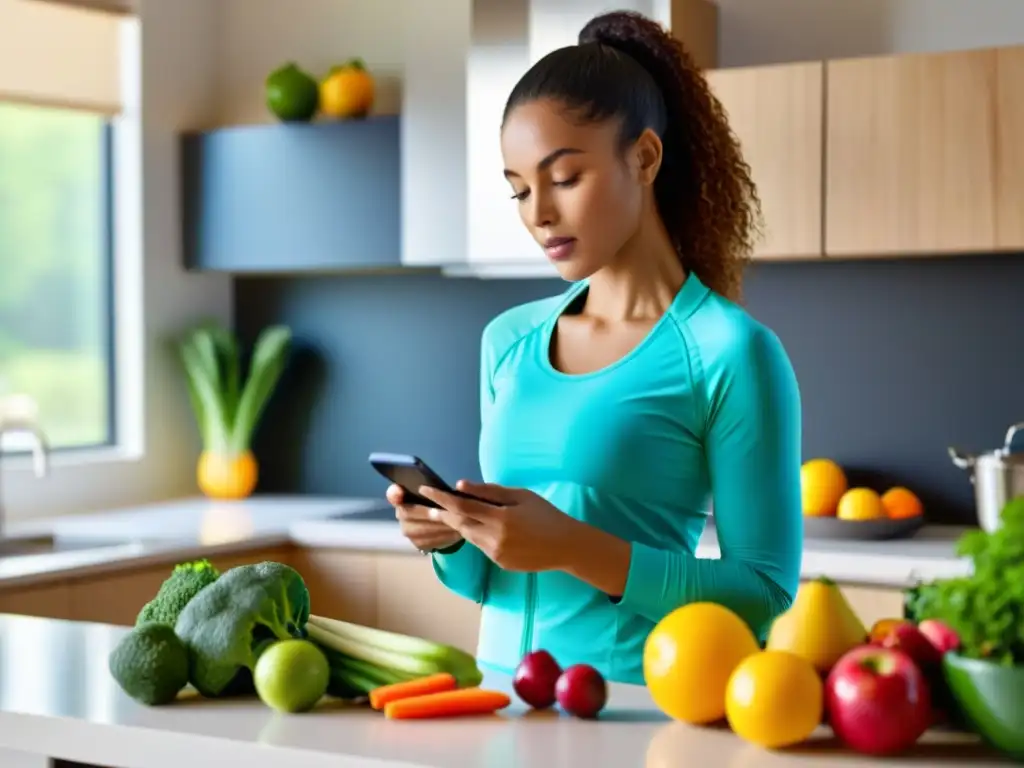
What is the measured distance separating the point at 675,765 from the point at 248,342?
11.1 feet

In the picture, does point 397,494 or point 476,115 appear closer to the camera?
point 397,494

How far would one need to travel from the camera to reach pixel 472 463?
4.10 metres

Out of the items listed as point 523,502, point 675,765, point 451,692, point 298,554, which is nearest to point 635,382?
point 523,502

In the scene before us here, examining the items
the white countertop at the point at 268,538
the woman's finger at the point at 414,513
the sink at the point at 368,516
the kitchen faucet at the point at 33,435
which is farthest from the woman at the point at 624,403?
the kitchen faucet at the point at 33,435

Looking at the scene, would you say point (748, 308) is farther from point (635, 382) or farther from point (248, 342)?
point (635, 382)

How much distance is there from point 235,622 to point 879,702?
0.66 m

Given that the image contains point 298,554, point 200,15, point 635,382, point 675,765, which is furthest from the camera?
point 200,15

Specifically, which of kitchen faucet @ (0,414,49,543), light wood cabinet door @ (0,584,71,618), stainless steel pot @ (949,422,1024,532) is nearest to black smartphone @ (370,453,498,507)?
light wood cabinet door @ (0,584,71,618)

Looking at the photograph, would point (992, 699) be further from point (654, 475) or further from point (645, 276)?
point (645, 276)

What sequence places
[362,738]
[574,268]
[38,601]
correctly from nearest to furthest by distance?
[362,738]
[574,268]
[38,601]

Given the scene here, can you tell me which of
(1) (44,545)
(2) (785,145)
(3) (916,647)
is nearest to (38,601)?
(1) (44,545)

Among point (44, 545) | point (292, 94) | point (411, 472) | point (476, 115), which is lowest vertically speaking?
point (44, 545)

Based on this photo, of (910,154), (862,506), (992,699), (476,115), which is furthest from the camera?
(476,115)

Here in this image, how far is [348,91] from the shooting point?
3963mm
